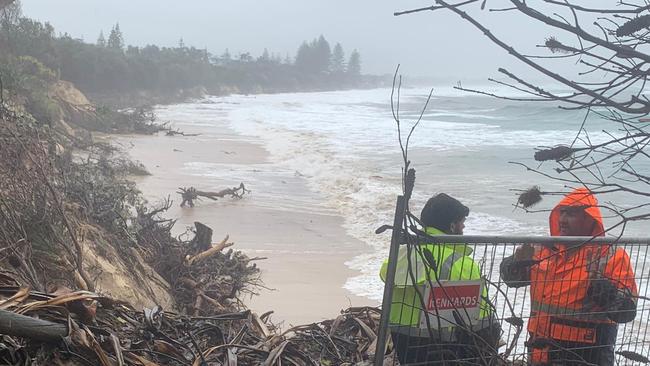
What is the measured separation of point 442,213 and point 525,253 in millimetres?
453

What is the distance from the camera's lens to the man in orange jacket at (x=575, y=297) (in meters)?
3.06

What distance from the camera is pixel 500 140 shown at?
107ft

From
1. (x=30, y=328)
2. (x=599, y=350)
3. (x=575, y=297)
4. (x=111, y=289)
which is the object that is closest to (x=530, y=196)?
(x=575, y=297)

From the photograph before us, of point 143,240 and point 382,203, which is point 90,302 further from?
point 382,203

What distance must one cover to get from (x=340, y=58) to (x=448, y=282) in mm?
156485

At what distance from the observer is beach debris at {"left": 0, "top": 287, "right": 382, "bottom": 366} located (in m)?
2.29

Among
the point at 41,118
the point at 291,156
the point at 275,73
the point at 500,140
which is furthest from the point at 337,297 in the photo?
the point at 275,73

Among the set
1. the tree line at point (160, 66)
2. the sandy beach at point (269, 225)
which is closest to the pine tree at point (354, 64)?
the tree line at point (160, 66)

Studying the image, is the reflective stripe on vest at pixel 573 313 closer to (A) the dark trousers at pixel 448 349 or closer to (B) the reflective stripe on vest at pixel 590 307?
(B) the reflective stripe on vest at pixel 590 307

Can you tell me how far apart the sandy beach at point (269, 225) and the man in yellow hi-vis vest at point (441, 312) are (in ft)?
13.6

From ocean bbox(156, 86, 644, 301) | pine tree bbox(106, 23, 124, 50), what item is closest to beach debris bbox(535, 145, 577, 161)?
ocean bbox(156, 86, 644, 301)

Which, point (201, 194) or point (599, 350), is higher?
point (599, 350)

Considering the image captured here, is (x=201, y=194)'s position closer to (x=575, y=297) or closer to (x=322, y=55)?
(x=575, y=297)

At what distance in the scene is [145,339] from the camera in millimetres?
2896
